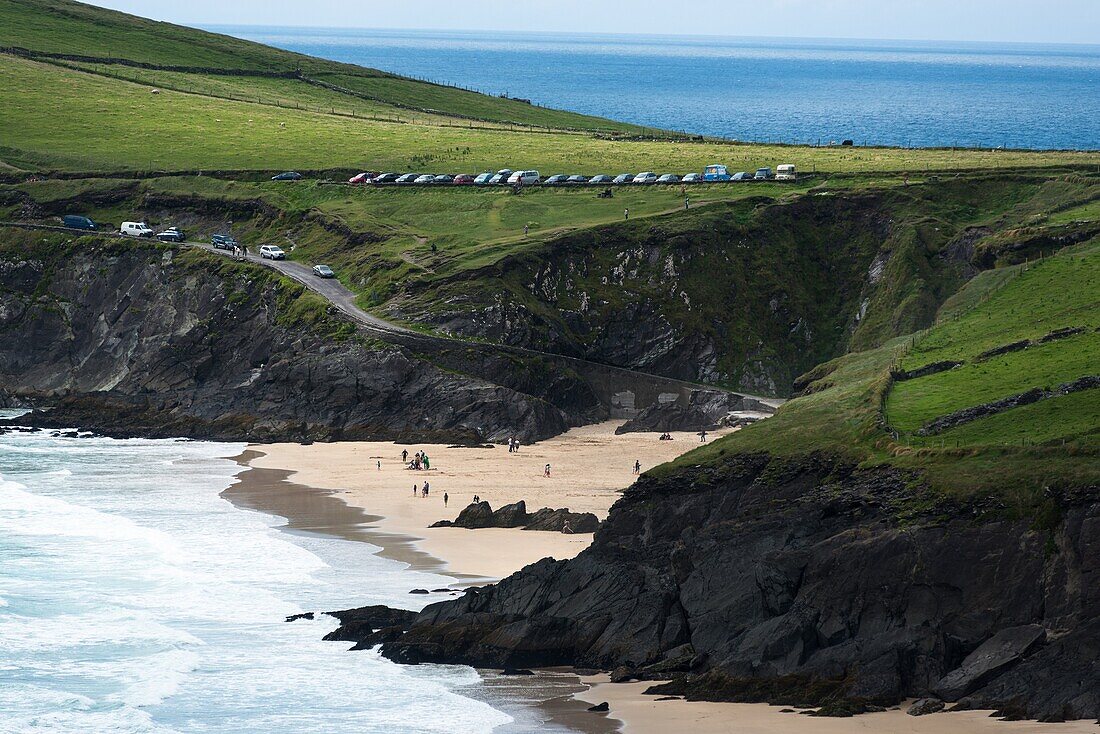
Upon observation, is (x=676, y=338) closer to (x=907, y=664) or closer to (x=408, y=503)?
(x=408, y=503)

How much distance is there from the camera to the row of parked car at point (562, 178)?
136250 mm

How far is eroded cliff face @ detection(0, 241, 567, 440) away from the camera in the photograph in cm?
10594

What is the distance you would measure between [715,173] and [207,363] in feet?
162

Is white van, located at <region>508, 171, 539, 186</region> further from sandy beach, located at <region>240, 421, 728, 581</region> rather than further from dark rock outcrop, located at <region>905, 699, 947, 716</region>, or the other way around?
dark rock outcrop, located at <region>905, 699, 947, 716</region>

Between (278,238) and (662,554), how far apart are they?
78037 mm

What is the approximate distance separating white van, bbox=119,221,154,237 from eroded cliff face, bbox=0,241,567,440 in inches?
132

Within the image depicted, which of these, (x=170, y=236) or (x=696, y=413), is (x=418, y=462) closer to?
(x=696, y=413)

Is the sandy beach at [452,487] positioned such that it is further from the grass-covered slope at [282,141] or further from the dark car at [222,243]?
the grass-covered slope at [282,141]

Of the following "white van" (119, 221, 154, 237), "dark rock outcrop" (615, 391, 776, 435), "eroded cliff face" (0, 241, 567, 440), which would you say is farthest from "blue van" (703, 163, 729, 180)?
"white van" (119, 221, 154, 237)

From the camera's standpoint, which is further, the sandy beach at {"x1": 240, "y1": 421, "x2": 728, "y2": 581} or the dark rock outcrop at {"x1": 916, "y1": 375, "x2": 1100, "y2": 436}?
the sandy beach at {"x1": 240, "y1": 421, "x2": 728, "y2": 581}

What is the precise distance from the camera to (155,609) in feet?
222

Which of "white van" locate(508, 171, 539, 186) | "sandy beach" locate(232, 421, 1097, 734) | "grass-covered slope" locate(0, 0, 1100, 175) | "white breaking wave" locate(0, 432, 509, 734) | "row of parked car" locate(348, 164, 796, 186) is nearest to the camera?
"sandy beach" locate(232, 421, 1097, 734)

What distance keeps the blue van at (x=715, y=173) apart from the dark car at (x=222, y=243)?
41.6 m

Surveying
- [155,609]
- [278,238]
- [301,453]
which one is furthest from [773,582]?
[278,238]
